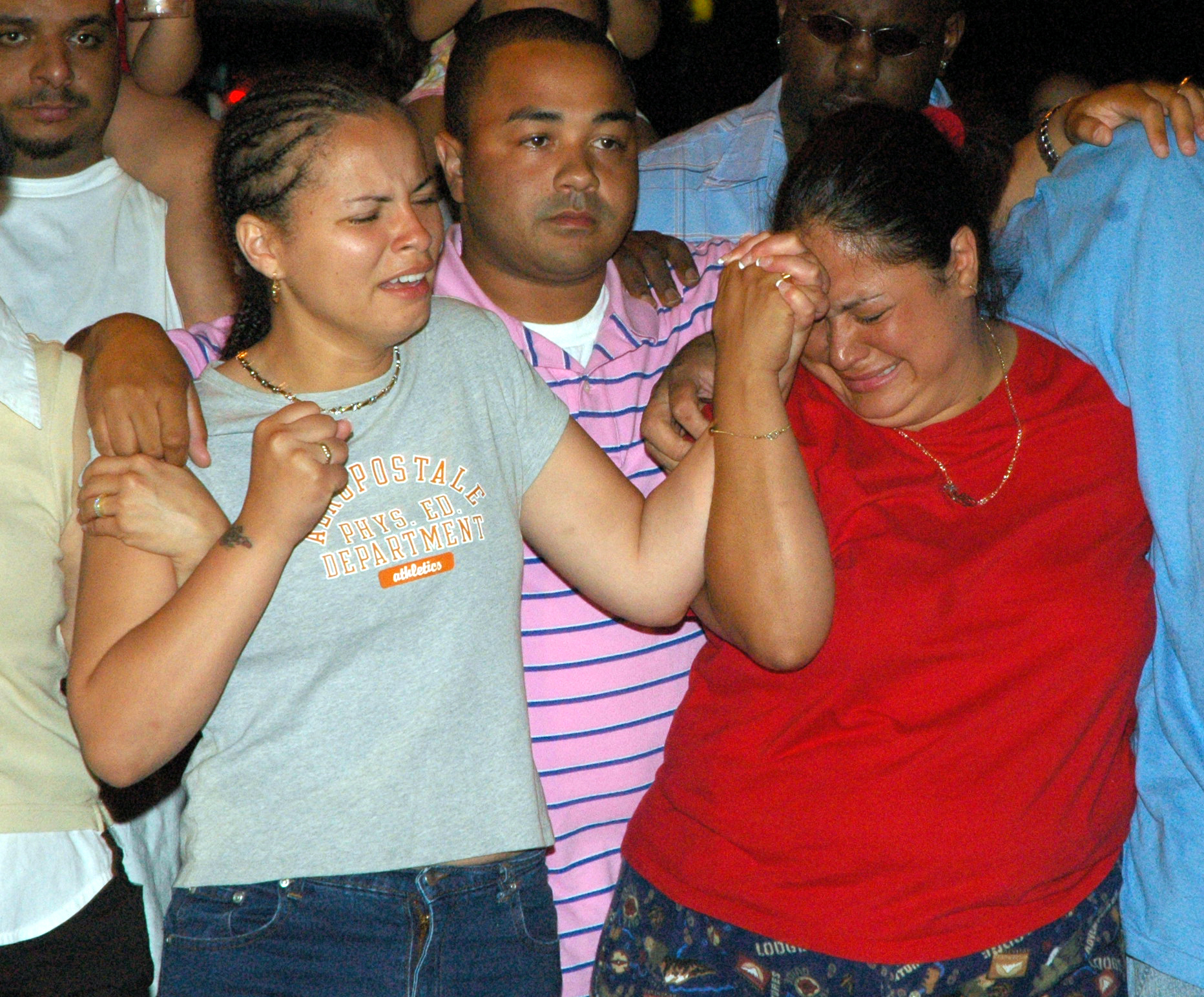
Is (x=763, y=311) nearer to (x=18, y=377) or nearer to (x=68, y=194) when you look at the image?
(x=18, y=377)

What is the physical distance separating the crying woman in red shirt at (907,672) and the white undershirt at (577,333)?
422 mm

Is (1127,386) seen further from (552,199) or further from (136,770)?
(136,770)

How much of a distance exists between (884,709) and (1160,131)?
96 cm

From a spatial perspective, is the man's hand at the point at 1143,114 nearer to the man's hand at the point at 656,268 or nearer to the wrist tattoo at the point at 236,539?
the man's hand at the point at 656,268

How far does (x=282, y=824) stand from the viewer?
1586mm

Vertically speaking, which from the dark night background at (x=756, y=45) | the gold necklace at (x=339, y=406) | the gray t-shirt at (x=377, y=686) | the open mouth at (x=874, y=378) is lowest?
the dark night background at (x=756, y=45)

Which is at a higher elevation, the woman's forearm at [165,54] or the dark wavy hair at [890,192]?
the dark wavy hair at [890,192]

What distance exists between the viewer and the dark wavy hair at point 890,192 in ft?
6.20

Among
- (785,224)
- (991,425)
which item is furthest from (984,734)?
(785,224)

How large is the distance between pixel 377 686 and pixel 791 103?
1.96 meters

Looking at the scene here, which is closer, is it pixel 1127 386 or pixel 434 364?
pixel 434 364

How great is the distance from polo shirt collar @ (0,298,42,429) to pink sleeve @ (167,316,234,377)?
225 mm

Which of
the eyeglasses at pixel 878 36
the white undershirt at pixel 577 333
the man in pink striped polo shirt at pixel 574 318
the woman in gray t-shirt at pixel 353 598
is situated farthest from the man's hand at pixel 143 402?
the eyeglasses at pixel 878 36

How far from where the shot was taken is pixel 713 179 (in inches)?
113
